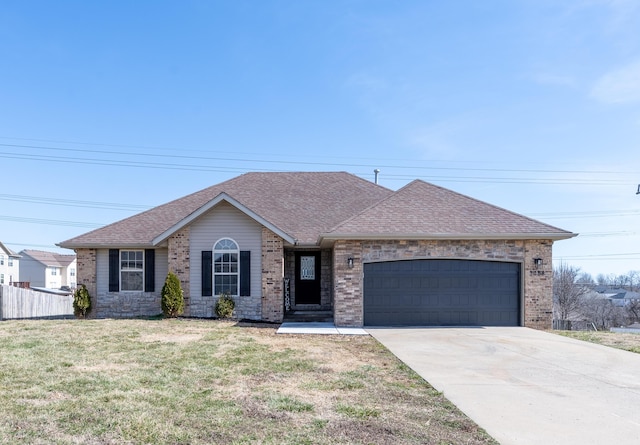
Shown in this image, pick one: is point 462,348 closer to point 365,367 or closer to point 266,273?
point 365,367

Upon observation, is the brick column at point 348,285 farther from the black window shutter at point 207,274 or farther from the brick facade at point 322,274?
the black window shutter at point 207,274

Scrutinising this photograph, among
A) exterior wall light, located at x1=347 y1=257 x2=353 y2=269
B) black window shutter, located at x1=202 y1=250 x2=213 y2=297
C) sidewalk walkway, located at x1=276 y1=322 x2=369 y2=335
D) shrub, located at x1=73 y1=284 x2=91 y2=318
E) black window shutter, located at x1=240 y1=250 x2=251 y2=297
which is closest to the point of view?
sidewalk walkway, located at x1=276 y1=322 x2=369 y2=335

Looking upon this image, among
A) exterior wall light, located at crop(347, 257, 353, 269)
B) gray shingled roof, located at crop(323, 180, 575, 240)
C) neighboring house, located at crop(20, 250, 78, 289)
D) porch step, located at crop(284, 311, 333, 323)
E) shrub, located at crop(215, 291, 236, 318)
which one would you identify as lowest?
neighboring house, located at crop(20, 250, 78, 289)

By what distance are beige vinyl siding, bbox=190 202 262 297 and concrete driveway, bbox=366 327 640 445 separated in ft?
19.3

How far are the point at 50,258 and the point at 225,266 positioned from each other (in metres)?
53.9

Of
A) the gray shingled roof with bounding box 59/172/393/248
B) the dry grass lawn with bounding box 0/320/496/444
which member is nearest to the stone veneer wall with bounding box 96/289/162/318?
the gray shingled roof with bounding box 59/172/393/248

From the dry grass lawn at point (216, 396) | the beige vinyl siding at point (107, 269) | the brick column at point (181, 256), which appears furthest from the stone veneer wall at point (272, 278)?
the dry grass lawn at point (216, 396)

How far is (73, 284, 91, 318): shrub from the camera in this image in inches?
639

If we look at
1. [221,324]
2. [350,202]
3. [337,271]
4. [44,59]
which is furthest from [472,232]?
[44,59]

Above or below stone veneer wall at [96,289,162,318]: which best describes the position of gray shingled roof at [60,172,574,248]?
above

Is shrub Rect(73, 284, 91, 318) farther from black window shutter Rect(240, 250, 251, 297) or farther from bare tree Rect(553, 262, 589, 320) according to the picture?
bare tree Rect(553, 262, 589, 320)

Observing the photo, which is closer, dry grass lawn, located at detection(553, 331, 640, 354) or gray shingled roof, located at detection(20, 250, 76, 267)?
dry grass lawn, located at detection(553, 331, 640, 354)

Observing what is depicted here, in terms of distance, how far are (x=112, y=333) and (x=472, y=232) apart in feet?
33.5

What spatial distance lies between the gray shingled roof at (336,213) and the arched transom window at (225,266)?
144 cm
